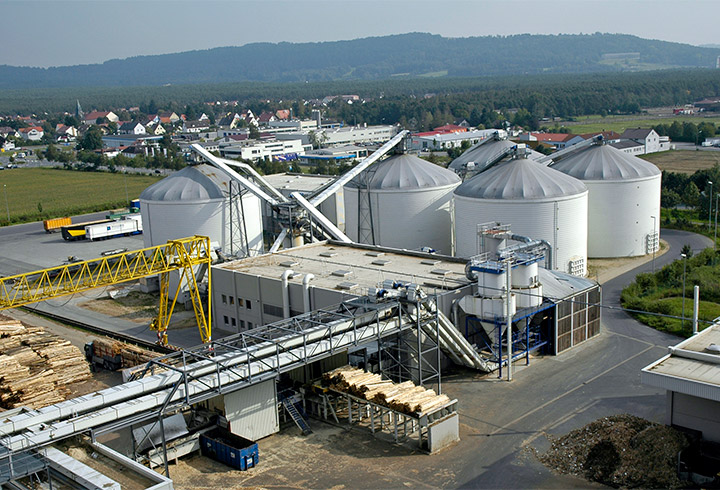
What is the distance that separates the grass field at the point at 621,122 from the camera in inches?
6304

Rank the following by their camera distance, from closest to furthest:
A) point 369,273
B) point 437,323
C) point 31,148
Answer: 1. point 437,323
2. point 369,273
3. point 31,148

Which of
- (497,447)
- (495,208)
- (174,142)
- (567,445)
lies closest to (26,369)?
(497,447)

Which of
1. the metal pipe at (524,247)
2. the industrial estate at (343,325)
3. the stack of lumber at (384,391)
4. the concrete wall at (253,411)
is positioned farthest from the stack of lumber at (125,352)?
the metal pipe at (524,247)

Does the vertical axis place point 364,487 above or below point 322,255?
below

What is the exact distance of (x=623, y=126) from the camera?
536ft

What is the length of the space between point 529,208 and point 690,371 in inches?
908

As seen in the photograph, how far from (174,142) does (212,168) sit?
4631 inches

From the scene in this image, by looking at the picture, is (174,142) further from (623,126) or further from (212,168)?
(212,168)

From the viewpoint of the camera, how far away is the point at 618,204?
5462 centimetres

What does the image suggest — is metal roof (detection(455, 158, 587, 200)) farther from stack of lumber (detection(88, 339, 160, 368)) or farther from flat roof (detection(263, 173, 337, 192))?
stack of lumber (detection(88, 339, 160, 368))

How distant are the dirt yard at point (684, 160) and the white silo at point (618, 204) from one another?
42464 millimetres

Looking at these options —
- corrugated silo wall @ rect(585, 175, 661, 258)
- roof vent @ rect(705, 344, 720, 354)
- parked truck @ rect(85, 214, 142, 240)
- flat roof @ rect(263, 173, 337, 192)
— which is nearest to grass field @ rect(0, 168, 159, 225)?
parked truck @ rect(85, 214, 142, 240)

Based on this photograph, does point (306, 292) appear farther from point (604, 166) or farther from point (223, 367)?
point (604, 166)

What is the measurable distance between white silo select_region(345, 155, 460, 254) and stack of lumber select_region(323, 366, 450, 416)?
24.8 meters
